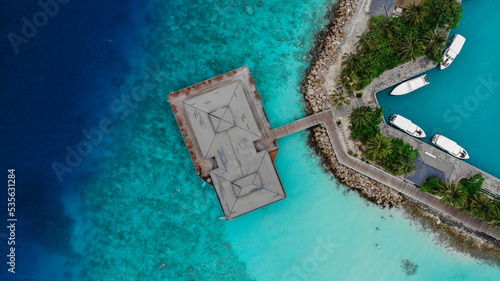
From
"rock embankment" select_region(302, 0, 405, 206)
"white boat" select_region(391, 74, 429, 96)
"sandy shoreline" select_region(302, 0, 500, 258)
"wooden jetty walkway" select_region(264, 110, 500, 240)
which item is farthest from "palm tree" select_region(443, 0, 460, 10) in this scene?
"wooden jetty walkway" select_region(264, 110, 500, 240)

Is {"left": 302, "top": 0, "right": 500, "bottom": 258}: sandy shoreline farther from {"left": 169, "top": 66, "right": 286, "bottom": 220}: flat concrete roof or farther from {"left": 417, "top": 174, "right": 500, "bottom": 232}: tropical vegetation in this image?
{"left": 169, "top": 66, "right": 286, "bottom": 220}: flat concrete roof

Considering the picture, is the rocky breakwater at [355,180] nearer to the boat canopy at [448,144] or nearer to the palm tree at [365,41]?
the boat canopy at [448,144]

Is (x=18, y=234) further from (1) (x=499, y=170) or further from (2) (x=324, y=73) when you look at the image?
(1) (x=499, y=170)

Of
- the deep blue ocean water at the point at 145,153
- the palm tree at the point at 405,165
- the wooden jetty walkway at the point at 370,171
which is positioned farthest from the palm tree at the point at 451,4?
the palm tree at the point at 405,165

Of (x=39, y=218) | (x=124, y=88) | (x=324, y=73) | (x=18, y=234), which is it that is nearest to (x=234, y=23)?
(x=324, y=73)

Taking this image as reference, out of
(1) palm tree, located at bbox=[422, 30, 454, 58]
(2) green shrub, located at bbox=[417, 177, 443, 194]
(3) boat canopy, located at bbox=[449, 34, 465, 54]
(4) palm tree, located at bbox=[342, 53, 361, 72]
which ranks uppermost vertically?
(4) palm tree, located at bbox=[342, 53, 361, 72]

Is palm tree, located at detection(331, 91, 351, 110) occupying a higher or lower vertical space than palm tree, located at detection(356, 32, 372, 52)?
lower
